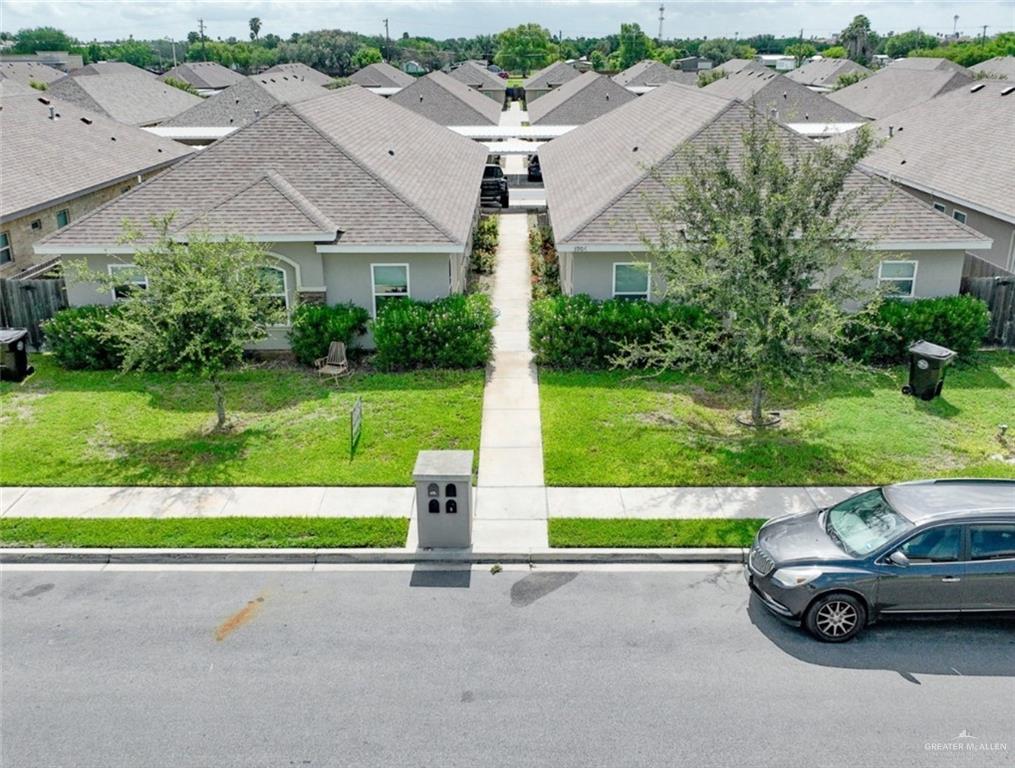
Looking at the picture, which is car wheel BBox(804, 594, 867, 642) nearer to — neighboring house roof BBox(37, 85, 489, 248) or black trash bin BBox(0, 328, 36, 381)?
neighboring house roof BBox(37, 85, 489, 248)

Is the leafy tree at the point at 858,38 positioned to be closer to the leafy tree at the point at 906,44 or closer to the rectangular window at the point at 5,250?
the leafy tree at the point at 906,44

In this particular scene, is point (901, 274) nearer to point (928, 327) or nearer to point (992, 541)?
point (928, 327)

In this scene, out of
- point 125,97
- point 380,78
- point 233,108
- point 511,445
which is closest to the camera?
point 511,445

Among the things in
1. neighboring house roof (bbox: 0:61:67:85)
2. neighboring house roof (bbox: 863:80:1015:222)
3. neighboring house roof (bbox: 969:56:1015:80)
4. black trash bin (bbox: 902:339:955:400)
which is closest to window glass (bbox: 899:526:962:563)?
black trash bin (bbox: 902:339:955:400)

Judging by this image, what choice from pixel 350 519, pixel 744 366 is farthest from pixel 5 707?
pixel 744 366

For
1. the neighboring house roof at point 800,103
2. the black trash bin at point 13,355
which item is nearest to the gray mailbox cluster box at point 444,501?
the black trash bin at point 13,355

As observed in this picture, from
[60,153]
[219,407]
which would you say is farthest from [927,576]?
[60,153]
